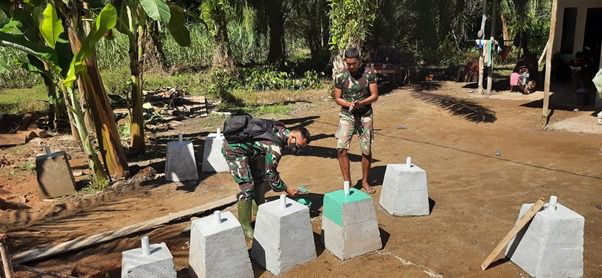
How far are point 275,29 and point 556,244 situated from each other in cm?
1743

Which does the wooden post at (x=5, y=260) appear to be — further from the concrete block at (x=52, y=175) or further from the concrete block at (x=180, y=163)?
the concrete block at (x=180, y=163)

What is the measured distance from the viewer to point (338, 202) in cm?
405

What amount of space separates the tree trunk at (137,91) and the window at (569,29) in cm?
1196

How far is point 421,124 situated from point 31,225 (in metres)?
7.58

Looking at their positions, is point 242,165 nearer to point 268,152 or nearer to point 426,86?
point 268,152

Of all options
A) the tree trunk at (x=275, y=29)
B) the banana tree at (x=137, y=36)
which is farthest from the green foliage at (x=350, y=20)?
the tree trunk at (x=275, y=29)

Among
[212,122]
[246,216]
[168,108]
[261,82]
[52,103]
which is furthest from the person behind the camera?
[261,82]

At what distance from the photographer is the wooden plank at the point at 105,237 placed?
4172 millimetres

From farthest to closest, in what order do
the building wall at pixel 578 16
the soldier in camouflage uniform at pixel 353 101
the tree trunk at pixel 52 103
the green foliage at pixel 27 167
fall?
the building wall at pixel 578 16 < the tree trunk at pixel 52 103 < the green foliage at pixel 27 167 < the soldier in camouflage uniform at pixel 353 101

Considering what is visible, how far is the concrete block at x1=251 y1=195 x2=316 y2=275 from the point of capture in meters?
3.83

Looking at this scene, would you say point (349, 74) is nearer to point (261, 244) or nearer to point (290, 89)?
point (261, 244)

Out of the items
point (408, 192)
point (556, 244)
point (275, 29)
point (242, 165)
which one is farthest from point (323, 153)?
point (275, 29)

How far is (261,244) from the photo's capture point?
13.1 ft

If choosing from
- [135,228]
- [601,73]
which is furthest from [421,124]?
[135,228]
